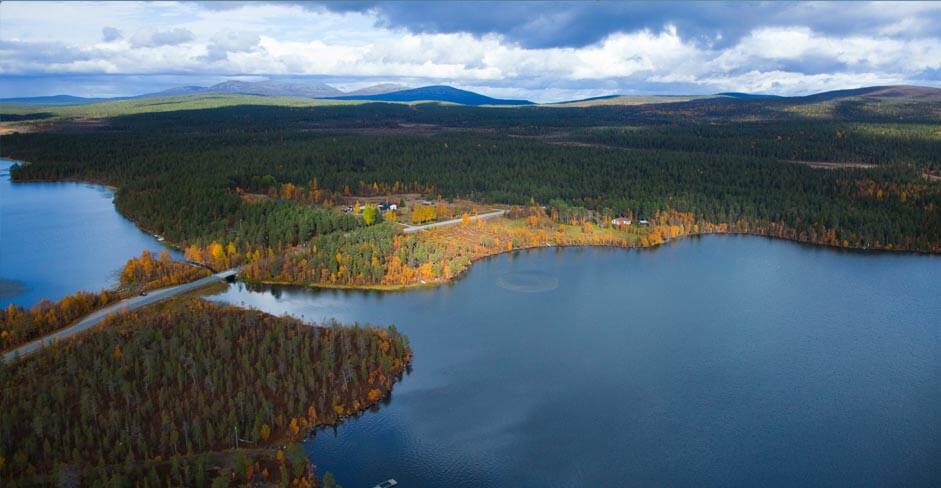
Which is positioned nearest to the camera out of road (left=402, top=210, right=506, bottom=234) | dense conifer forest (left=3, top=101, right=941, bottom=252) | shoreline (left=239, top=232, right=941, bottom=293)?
shoreline (left=239, top=232, right=941, bottom=293)

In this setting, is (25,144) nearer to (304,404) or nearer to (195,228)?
(195,228)

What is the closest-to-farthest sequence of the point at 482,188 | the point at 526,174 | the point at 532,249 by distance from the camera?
the point at 532,249, the point at 482,188, the point at 526,174

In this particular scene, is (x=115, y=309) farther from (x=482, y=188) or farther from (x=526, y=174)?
(x=526, y=174)

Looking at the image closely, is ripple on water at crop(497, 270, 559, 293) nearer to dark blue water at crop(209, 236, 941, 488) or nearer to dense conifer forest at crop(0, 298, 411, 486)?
dark blue water at crop(209, 236, 941, 488)

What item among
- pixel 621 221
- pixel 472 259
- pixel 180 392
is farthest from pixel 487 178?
pixel 180 392

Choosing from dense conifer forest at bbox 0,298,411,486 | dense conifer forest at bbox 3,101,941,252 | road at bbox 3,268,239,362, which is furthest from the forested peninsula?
dense conifer forest at bbox 0,298,411,486

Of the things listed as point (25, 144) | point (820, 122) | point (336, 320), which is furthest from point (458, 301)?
point (820, 122)
